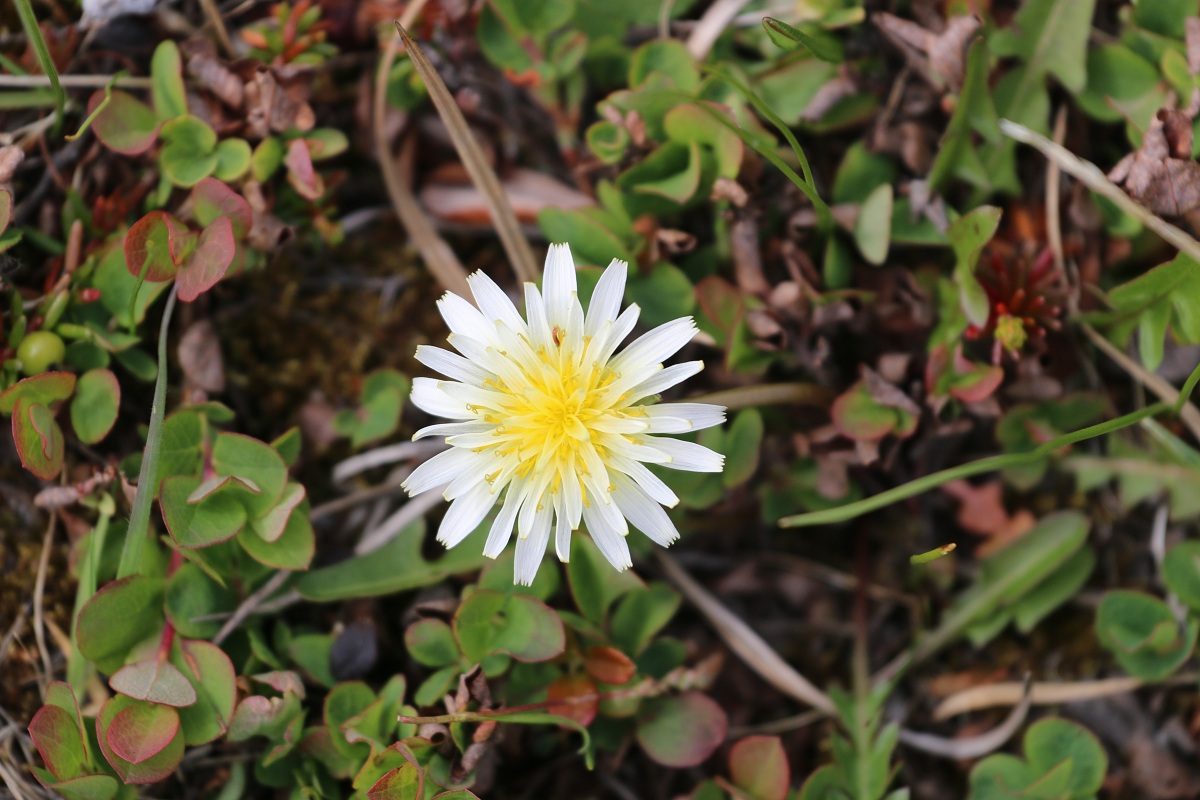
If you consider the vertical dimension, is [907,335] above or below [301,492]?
above

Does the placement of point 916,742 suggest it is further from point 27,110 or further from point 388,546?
point 27,110

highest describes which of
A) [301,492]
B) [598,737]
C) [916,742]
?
[301,492]

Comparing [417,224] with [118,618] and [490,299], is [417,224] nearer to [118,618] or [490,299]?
[490,299]

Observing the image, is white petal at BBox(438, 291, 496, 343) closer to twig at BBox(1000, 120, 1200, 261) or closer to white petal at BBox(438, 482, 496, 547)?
white petal at BBox(438, 482, 496, 547)

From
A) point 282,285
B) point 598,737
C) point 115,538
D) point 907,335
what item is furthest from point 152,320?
point 907,335

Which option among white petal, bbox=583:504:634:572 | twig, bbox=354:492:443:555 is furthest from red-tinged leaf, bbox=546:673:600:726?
twig, bbox=354:492:443:555

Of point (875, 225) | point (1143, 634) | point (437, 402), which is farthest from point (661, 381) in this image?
point (1143, 634)
